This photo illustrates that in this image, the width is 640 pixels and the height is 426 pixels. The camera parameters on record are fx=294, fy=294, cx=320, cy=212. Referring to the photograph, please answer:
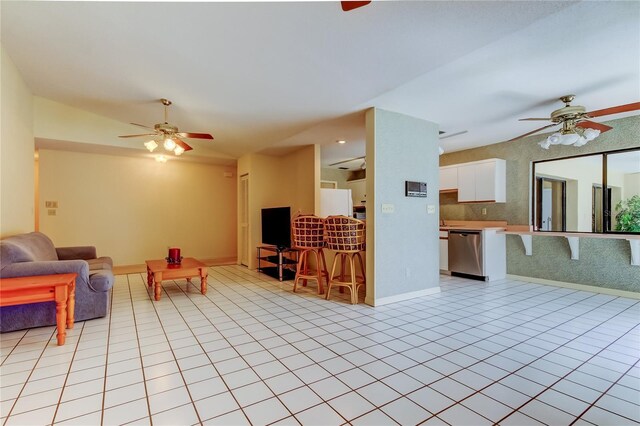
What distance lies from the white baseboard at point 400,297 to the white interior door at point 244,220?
361cm

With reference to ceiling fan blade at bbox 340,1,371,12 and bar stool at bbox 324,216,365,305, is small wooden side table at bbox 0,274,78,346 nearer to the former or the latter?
bar stool at bbox 324,216,365,305

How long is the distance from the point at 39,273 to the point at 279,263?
311cm

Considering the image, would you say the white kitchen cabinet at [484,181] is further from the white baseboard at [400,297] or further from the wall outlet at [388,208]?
the wall outlet at [388,208]

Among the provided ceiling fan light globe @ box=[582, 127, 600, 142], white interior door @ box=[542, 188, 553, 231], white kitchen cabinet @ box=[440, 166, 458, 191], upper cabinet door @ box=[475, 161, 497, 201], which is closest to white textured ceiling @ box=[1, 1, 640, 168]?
ceiling fan light globe @ box=[582, 127, 600, 142]

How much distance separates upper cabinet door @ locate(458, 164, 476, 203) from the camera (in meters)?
5.68

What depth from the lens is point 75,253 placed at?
4469 millimetres

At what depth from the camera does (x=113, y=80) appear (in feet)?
12.0

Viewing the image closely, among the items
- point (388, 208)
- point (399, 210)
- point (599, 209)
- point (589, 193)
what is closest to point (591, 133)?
point (599, 209)

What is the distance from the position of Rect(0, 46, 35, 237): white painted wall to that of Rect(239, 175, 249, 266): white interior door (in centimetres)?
347

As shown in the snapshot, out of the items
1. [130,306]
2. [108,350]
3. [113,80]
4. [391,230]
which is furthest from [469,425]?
[113,80]

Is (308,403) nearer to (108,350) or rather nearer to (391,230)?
(108,350)

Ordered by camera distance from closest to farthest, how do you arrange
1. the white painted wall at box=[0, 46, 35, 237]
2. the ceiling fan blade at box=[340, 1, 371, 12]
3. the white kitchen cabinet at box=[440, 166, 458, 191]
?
the ceiling fan blade at box=[340, 1, 371, 12]
the white painted wall at box=[0, 46, 35, 237]
the white kitchen cabinet at box=[440, 166, 458, 191]

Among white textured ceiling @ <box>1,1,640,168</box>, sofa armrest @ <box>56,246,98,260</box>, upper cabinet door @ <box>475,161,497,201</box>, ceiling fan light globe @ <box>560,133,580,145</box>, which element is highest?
white textured ceiling @ <box>1,1,640,168</box>

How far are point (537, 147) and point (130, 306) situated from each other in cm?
669
